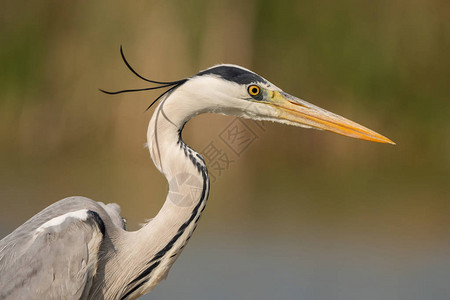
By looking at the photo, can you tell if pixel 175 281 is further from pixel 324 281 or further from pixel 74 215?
pixel 74 215

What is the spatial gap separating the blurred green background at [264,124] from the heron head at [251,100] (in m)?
2.79

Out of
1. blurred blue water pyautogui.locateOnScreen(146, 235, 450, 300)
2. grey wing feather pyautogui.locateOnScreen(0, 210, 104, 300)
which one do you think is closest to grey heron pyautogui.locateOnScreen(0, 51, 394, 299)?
grey wing feather pyautogui.locateOnScreen(0, 210, 104, 300)

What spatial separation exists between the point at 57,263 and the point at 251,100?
0.99 meters

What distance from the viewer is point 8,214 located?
6.09 m

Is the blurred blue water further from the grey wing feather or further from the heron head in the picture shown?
the grey wing feather

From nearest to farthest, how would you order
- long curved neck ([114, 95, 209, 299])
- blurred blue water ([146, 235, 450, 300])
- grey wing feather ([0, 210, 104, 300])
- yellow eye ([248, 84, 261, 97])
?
1. grey wing feather ([0, 210, 104, 300])
2. long curved neck ([114, 95, 209, 299])
3. yellow eye ([248, 84, 261, 97])
4. blurred blue water ([146, 235, 450, 300])

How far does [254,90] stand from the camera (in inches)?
114

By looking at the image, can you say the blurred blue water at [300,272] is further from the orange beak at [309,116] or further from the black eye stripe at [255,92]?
the black eye stripe at [255,92]

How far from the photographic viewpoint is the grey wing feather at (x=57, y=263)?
8.44 feet

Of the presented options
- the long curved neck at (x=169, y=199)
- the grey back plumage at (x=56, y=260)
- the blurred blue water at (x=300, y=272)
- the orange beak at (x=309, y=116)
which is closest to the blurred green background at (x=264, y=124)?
the blurred blue water at (x=300, y=272)

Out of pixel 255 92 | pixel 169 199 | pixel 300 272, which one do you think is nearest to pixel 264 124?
pixel 300 272

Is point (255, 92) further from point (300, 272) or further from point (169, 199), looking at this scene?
point (300, 272)

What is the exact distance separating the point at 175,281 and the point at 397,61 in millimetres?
3681

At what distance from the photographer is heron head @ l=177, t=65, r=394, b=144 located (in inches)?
111
